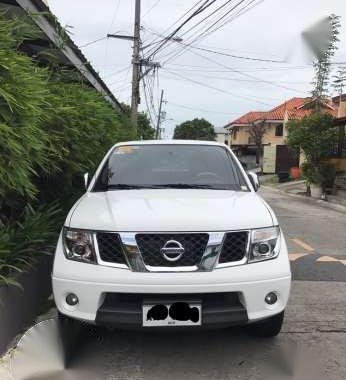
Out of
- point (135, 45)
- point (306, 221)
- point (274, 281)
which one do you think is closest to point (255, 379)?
point (274, 281)

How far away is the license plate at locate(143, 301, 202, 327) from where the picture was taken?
372 cm

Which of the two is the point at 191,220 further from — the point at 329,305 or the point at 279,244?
the point at 329,305

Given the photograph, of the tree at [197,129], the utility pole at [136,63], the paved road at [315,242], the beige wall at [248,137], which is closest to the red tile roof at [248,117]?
the beige wall at [248,137]

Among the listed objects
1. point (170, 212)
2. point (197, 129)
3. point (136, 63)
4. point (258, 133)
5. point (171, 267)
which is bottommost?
point (197, 129)

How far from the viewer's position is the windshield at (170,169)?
202 inches

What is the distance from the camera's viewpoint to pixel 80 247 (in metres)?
3.92

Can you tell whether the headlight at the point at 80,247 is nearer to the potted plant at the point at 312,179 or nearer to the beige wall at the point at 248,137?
the potted plant at the point at 312,179

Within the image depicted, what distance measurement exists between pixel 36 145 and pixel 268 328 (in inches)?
91.2

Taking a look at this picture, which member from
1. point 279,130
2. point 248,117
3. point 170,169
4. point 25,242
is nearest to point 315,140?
point 170,169

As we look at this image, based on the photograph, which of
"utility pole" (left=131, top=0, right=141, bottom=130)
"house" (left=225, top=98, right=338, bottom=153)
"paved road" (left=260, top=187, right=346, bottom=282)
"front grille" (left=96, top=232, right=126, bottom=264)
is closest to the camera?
"front grille" (left=96, top=232, right=126, bottom=264)

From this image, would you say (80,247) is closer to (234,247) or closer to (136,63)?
(234,247)

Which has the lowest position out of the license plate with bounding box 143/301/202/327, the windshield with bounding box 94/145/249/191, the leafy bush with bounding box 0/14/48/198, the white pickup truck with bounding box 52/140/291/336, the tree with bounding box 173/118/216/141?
the tree with bounding box 173/118/216/141

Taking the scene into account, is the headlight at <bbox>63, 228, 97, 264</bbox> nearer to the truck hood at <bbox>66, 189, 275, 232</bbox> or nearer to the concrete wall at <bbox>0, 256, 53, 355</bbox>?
the truck hood at <bbox>66, 189, 275, 232</bbox>

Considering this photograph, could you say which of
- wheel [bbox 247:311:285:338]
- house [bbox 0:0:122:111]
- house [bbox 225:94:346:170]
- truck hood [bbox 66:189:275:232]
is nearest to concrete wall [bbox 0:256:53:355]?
truck hood [bbox 66:189:275:232]
